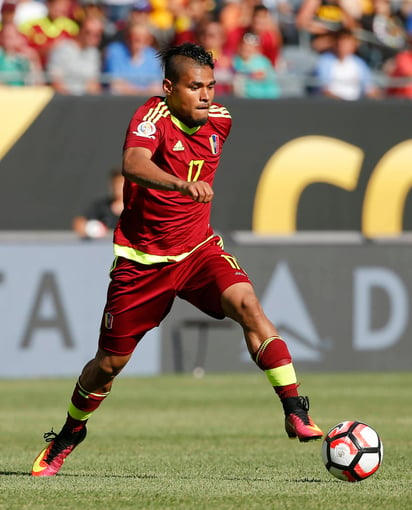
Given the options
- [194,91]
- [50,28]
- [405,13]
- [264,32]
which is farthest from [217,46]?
[194,91]

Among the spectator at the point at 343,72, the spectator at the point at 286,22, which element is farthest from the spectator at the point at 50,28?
the spectator at the point at 343,72

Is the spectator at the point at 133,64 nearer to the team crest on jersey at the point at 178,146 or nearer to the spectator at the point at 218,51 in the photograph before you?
the spectator at the point at 218,51

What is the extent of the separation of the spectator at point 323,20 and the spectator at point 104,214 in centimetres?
469

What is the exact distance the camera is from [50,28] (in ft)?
57.0

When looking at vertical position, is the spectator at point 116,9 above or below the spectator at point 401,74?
above

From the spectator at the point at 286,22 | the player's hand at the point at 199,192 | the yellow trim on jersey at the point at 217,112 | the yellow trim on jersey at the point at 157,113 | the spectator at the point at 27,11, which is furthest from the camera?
the spectator at the point at 286,22

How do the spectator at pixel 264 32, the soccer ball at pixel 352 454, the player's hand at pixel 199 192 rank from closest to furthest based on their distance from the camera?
1. the player's hand at pixel 199 192
2. the soccer ball at pixel 352 454
3. the spectator at pixel 264 32

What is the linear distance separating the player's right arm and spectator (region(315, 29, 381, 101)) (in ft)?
34.7

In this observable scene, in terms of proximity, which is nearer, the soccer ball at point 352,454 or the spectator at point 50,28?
the soccer ball at point 352,454

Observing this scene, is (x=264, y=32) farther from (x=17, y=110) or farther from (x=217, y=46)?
(x=17, y=110)

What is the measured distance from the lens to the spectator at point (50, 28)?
17156mm

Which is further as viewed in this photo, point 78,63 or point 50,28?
point 50,28

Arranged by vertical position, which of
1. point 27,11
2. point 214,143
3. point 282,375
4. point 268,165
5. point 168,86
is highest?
point 168,86

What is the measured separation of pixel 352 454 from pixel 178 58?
252 centimetres
